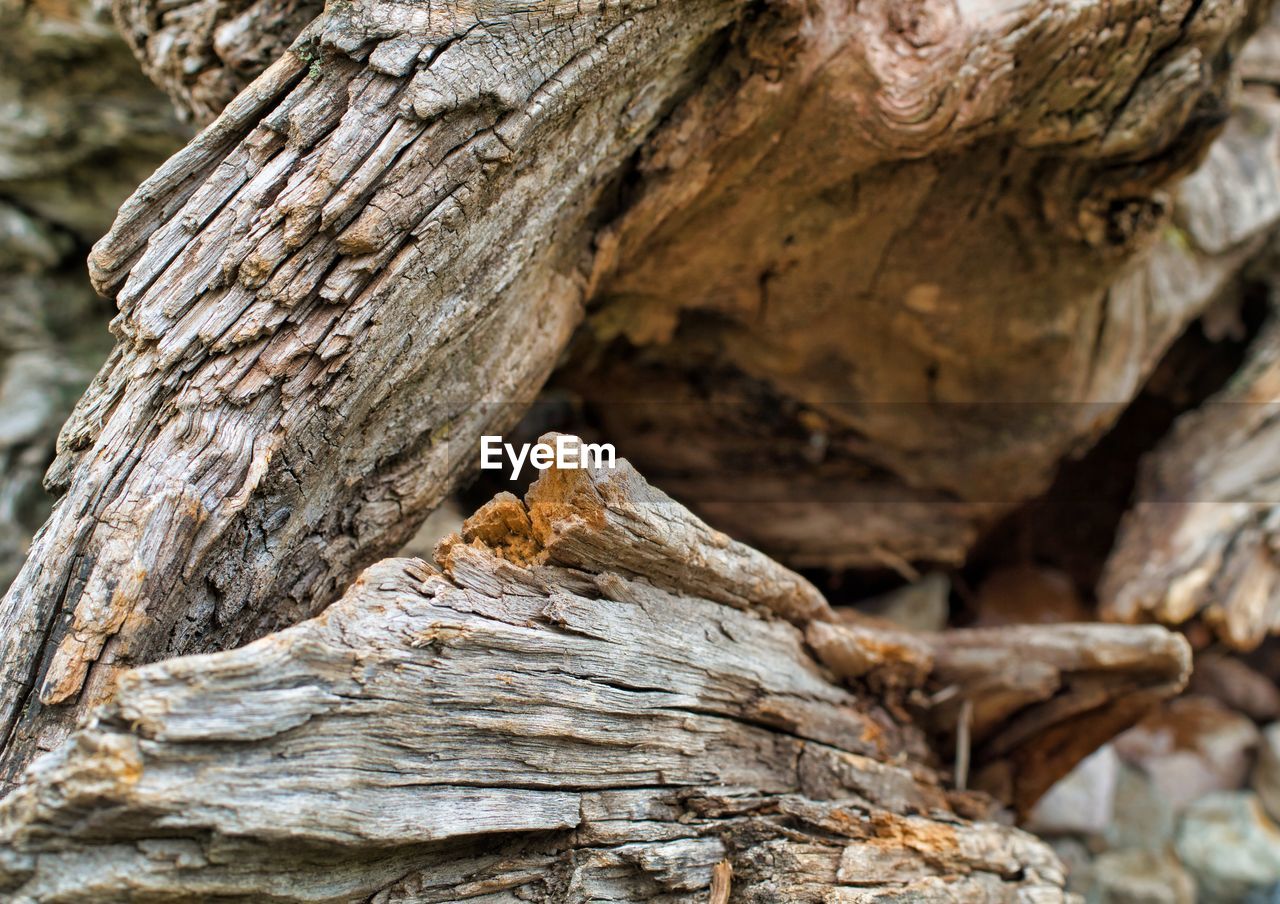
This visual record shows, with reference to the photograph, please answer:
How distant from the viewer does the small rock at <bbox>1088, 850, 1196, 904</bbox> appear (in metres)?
5.11

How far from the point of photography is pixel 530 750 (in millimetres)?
2264

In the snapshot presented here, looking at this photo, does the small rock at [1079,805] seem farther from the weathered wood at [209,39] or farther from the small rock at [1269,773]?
the weathered wood at [209,39]

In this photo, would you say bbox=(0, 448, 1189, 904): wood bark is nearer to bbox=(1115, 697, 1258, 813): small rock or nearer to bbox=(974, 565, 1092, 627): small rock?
bbox=(974, 565, 1092, 627): small rock

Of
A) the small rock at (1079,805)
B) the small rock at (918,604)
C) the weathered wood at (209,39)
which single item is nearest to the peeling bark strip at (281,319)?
the weathered wood at (209,39)

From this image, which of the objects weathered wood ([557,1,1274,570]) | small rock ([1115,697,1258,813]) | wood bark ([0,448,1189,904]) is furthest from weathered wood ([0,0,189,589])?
small rock ([1115,697,1258,813])

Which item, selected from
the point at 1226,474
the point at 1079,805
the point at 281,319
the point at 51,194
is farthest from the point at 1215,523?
the point at 51,194

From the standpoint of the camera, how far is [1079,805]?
17.6 ft

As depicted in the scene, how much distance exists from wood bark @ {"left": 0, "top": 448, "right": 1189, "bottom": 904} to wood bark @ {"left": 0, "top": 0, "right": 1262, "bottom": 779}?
49cm

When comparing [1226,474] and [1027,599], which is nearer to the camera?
[1226,474]

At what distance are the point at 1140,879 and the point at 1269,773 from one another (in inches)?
45.3

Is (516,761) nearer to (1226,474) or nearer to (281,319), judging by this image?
(281,319)

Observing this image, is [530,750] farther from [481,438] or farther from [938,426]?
[938,426]

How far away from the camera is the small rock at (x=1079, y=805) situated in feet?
17.5

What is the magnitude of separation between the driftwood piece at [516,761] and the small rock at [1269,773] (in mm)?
3357
